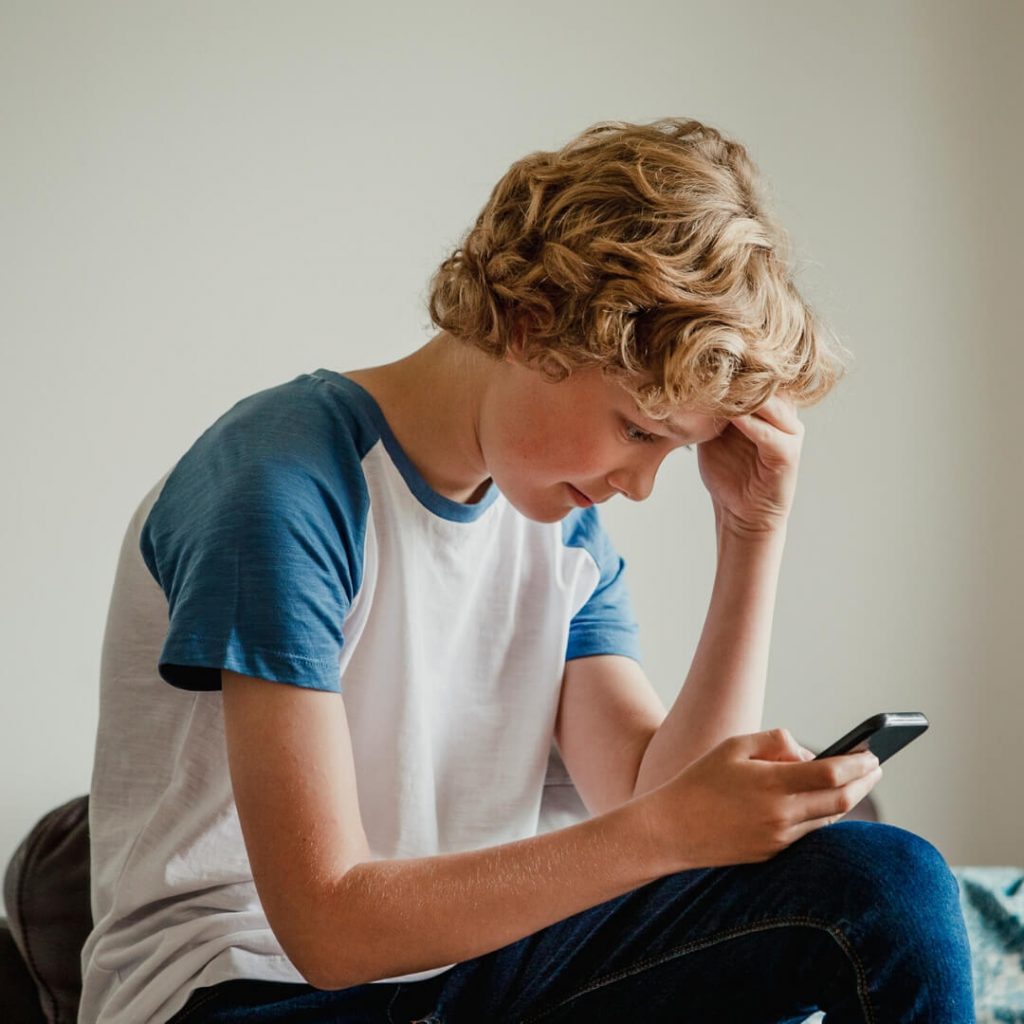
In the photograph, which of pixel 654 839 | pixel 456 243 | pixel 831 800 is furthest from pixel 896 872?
pixel 456 243

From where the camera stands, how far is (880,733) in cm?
92

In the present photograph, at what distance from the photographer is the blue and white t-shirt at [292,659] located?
953 millimetres

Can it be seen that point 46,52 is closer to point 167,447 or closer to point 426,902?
point 167,447

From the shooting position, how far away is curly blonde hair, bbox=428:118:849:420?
0.98 metres

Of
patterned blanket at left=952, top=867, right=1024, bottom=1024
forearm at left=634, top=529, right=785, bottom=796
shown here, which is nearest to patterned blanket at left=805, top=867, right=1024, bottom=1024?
patterned blanket at left=952, top=867, right=1024, bottom=1024

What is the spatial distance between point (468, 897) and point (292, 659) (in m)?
0.21

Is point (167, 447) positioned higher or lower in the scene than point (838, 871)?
higher

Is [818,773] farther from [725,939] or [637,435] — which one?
[637,435]

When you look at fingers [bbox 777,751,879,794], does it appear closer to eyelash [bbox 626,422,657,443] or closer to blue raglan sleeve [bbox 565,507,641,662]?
eyelash [bbox 626,422,657,443]

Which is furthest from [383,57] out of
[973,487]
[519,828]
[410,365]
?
[973,487]

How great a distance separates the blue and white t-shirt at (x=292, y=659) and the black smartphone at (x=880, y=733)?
0.38 metres

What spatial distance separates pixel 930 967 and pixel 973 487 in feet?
5.67

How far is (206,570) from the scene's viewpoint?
0.94 m

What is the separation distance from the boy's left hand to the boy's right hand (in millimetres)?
344
